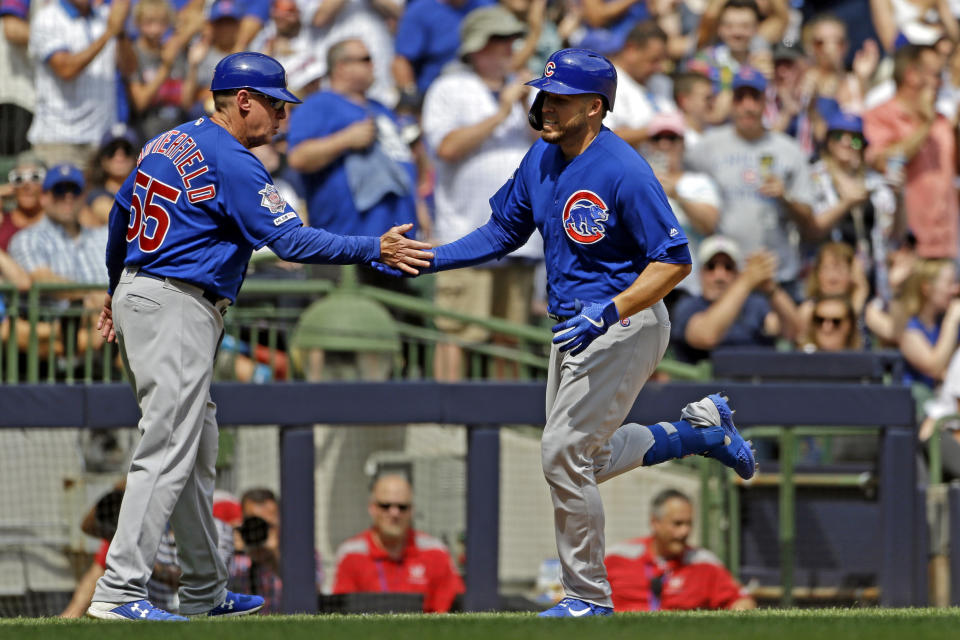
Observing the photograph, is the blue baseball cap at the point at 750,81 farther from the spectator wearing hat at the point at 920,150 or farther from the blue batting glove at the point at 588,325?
the blue batting glove at the point at 588,325

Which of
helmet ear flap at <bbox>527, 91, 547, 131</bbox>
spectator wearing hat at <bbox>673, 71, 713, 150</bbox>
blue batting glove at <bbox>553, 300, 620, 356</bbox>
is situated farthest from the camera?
spectator wearing hat at <bbox>673, 71, 713, 150</bbox>

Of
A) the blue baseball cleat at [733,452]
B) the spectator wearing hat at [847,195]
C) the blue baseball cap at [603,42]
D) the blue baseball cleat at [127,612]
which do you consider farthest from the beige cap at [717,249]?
the blue baseball cleat at [127,612]

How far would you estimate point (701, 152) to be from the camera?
10383mm

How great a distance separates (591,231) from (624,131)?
188 inches

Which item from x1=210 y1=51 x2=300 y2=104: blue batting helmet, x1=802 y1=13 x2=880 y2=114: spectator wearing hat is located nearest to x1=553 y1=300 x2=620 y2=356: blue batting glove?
x1=210 y1=51 x2=300 y2=104: blue batting helmet

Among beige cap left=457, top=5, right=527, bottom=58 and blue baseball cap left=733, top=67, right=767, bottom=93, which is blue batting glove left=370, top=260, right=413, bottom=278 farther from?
blue baseball cap left=733, top=67, right=767, bottom=93

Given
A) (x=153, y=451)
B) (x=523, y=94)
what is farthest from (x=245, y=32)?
(x=153, y=451)

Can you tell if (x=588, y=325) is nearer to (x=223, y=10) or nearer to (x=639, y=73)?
(x=639, y=73)

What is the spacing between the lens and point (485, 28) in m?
10.1

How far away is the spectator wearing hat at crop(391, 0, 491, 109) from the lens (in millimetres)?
11078

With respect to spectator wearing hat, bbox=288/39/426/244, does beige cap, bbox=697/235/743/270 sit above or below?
below

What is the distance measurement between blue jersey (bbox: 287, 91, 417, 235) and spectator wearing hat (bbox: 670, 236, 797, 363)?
5.98 ft

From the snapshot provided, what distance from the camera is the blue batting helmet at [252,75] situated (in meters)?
5.67

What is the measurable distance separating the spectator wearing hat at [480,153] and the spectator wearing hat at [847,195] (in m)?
2.14
